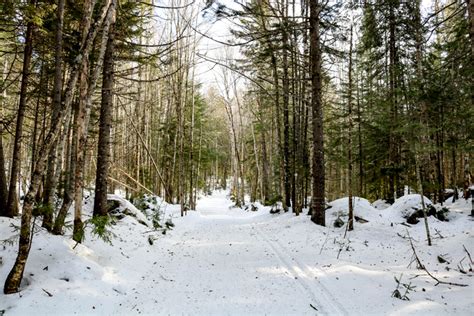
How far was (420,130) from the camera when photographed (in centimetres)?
752

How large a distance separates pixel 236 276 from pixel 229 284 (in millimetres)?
434

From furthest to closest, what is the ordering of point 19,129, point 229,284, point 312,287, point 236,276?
point 19,129
point 236,276
point 229,284
point 312,287

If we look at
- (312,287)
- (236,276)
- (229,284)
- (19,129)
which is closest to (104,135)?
(19,129)

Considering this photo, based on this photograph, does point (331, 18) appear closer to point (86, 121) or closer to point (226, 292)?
point (86, 121)

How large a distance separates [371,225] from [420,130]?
394cm

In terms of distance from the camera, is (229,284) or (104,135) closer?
(229,284)

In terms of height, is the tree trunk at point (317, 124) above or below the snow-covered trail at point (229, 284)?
above

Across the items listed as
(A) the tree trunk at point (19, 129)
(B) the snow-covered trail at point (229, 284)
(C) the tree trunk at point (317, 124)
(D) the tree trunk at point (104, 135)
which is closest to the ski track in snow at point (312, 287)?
(B) the snow-covered trail at point (229, 284)

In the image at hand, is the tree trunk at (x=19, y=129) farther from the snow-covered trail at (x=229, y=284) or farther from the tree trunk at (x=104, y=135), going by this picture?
the snow-covered trail at (x=229, y=284)

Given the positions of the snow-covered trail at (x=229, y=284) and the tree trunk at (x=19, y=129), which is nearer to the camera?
the snow-covered trail at (x=229, y=284)

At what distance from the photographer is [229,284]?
5215 mm

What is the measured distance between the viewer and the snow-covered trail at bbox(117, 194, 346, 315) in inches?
169

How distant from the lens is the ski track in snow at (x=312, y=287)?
4172mm

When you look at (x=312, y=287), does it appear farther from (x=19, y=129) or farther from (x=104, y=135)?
(x=19, y=129)
